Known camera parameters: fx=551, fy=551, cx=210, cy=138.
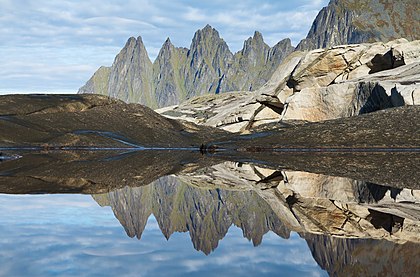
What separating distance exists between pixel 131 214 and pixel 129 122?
210ft

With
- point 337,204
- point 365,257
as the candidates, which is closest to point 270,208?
point 337,204

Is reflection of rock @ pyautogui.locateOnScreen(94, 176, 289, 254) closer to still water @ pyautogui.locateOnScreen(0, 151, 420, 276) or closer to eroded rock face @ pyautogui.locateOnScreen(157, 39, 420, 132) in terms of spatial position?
still water @ pyautogui.locateOnScreen(0, 151, 420, 276)

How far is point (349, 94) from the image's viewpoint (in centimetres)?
7350

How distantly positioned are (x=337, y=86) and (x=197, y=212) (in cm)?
6309

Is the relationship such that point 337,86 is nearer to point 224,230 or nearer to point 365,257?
point 224,230

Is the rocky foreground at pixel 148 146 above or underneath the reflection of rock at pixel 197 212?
above

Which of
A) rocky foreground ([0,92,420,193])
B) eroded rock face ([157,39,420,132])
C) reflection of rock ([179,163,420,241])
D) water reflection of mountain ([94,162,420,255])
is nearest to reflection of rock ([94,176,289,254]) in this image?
water reflection of mountain ([94,162,420,255])

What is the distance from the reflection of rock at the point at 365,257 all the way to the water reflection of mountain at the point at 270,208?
0.40 metres

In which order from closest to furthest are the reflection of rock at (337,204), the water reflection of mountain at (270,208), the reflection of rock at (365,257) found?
the reflection of rock at (365,257)
the reflection of rock at (337,204)
the water reflection of mountain at (270,208)

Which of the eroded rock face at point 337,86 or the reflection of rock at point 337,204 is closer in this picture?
the reflection of rock at point 337,204

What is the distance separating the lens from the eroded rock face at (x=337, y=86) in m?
64.9

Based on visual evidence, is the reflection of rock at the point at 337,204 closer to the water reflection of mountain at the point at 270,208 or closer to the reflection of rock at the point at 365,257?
the water reflection of mountain at the point at 270,208

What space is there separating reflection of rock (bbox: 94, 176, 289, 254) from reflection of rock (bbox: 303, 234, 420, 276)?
1.65 meters

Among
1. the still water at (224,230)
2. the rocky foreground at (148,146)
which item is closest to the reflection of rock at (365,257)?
the still water at (224,230)
